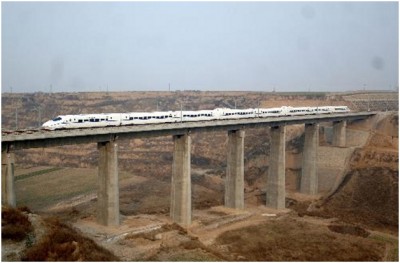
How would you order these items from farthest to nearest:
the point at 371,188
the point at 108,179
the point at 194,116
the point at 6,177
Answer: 1. the point at 371,188
2. the point at 194,116
3. the point at 108,179
4. the point at 6,177

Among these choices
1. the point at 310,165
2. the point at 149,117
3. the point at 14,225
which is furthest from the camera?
the point at 310,165

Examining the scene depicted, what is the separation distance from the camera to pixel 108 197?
44500mm

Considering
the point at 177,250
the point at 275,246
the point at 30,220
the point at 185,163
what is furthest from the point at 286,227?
the point at 30,220

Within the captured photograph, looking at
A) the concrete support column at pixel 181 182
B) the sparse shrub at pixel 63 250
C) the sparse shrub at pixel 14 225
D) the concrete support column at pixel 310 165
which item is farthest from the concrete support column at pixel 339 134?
the sparse shrub at pixel 14 225

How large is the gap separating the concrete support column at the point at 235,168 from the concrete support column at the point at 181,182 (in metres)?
9.99

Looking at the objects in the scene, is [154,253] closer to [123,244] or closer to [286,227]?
[123,244]

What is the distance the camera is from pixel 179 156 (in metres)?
51.6

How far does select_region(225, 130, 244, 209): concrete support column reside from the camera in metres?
59.5

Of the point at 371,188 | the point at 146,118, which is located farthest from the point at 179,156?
the point at 371,188

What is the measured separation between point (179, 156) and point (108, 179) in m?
10.3

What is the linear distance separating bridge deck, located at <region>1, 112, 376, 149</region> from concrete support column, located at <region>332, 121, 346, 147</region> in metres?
21.9

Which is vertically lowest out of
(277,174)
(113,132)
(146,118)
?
(277,174)

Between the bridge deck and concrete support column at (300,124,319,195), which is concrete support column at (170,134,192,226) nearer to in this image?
the bridge deck

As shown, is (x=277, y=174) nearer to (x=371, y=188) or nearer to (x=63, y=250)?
(x=371, y=188)
